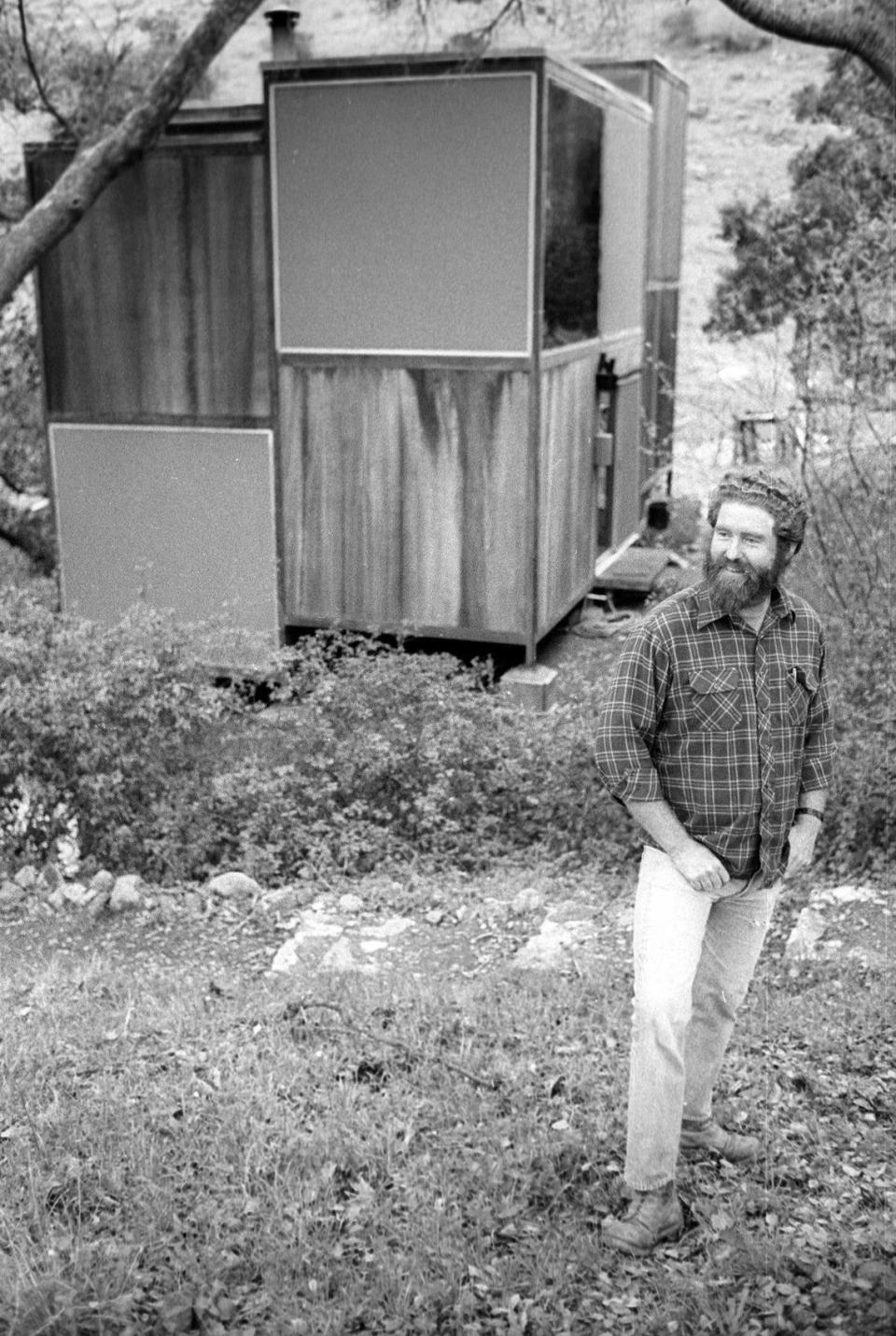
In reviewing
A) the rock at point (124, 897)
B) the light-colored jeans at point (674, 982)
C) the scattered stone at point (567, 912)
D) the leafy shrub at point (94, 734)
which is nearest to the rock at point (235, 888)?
the rock at point (124, 897)

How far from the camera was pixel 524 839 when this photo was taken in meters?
7.27

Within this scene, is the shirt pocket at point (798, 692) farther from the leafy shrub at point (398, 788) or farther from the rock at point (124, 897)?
the rock at point (124, 897)

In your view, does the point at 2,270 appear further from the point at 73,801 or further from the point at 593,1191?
the point at 593,1191

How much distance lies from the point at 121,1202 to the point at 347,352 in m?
6.80

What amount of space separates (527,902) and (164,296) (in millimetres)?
5715

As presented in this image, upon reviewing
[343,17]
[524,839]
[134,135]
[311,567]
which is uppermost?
[343,17]

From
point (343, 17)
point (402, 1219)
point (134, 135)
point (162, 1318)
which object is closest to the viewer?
point (162, 1318)

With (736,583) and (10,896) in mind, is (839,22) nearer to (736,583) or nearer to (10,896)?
(736,583)

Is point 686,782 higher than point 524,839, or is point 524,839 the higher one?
point 686,782

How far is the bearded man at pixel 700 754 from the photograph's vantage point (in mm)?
3393

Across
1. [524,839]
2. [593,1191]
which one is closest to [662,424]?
[524,839]

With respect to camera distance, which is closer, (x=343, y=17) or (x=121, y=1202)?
(x=121, y=1202)

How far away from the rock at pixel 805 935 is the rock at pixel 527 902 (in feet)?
3.64

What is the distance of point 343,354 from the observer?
9.59 m
